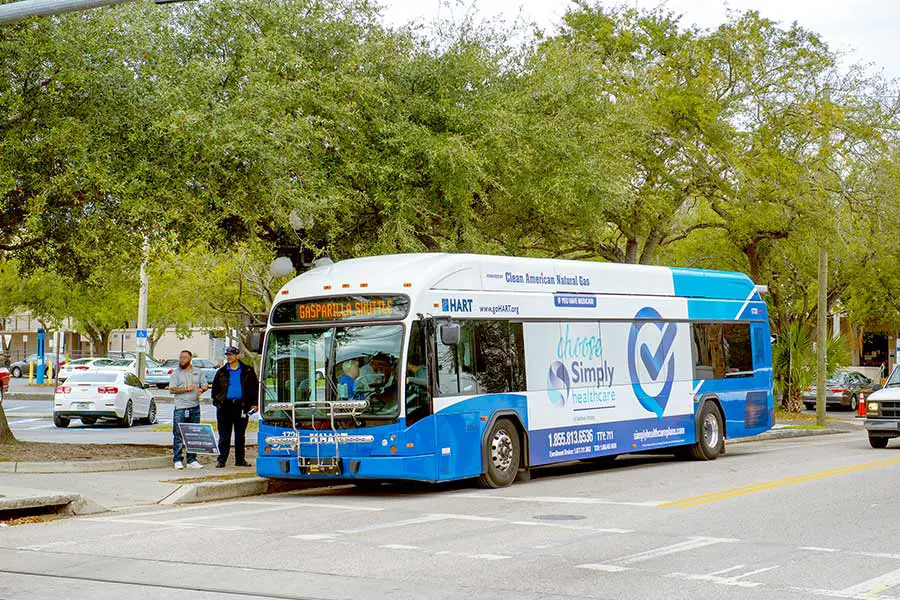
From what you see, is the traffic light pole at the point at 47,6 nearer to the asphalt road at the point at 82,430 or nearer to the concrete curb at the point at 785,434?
the asphalt road at the point at 82,430

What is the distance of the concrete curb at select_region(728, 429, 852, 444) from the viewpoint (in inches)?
1124

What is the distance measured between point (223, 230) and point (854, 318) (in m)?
43.8

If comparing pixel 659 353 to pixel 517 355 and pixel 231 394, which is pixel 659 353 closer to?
pixel 517 355

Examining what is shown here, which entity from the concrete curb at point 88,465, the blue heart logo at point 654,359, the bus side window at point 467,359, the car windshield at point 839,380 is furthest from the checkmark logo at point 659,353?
the car windshield at point 839,380

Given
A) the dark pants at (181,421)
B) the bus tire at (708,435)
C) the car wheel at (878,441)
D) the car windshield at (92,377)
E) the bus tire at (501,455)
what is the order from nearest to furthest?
the bus tire at (501,455), the dark pants at (181,421), the bus tire at (708,435), the car wheel at (878,441), the car windshield at (92,377)

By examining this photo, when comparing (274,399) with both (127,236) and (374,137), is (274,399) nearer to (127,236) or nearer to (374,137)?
(127,236)

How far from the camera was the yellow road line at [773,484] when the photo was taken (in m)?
14.1

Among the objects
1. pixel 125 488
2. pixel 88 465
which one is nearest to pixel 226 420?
pixel 88 465

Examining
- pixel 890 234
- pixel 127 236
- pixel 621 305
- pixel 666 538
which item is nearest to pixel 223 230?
pixel 127 236

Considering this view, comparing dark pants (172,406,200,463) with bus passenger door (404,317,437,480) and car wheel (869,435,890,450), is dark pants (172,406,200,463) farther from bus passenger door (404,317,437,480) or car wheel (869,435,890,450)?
car wheel (869,435,890,450)

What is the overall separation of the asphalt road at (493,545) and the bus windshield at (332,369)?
4.08 ft

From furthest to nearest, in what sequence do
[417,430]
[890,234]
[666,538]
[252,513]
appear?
[890,234] → [417,430] → [252,513] → [666,538]

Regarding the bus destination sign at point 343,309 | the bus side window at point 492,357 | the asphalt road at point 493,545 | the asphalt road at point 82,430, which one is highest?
the bus destination sign at point 343,309

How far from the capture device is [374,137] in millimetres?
19984
